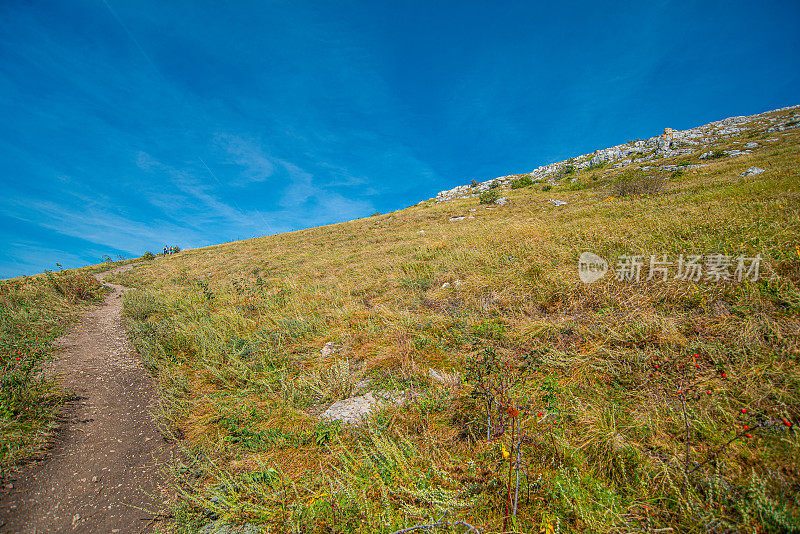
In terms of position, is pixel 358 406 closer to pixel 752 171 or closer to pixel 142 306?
pixel 142 306

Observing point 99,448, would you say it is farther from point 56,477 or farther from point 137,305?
point 137,305

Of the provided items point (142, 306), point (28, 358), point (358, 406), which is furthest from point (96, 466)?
point (142, 306)

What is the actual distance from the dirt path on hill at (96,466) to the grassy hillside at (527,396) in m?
0.37

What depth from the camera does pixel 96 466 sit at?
10.4ft

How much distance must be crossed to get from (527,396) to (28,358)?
747cm

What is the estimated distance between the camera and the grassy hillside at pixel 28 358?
123 inches

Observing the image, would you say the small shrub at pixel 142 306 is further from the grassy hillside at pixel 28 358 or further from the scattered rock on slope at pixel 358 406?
the scattered rock on slope at pixel 358 406

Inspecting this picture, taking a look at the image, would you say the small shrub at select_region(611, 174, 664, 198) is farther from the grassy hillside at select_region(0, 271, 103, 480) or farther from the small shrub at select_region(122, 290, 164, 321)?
the small shrub at select_region(122, 290, 164, 321)

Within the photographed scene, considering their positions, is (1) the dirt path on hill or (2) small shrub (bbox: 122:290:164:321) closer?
(1) the dirt path on hill

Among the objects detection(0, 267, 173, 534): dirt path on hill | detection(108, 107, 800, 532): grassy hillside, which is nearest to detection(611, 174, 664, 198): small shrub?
detection(108, 107, 800, 532): grassy hillside

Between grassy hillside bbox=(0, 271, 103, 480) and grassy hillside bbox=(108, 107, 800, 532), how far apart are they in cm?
129

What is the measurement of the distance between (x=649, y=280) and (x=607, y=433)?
318cm

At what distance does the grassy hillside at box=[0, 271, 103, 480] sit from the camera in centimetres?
312

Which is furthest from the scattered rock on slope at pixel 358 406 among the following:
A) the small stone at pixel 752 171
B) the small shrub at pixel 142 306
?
the small stone at pixel 752 171
